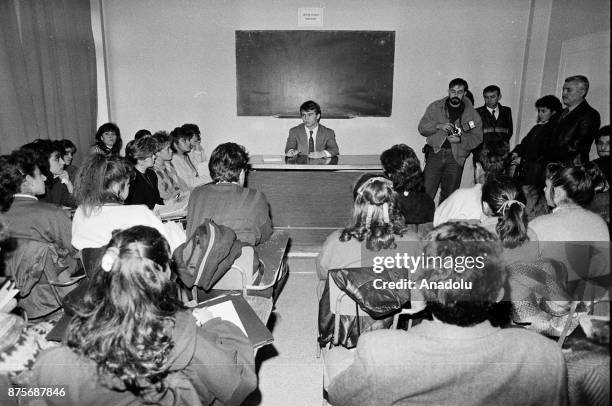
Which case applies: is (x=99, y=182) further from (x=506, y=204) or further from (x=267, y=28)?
(x=267, y=28)

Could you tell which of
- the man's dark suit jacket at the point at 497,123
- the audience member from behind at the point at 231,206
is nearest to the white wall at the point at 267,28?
the man's dark suit jacket at the point at 497,123

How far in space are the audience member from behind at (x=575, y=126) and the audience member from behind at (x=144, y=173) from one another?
3616 mm

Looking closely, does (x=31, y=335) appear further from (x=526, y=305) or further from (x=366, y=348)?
(x=526, y=305)

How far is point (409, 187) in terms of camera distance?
279 cm

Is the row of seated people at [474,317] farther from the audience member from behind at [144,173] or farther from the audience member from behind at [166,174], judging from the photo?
the audience member from behind at [166,174]

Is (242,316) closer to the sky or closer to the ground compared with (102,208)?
closer to the ground

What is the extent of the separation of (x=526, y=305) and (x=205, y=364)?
58.3 inches

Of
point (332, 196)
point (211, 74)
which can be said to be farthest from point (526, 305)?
point (211, 74)

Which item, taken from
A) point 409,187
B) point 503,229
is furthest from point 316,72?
point 503,229

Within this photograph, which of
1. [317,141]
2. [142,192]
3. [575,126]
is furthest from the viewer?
[317,141]

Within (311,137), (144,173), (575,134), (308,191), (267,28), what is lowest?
(308,191)

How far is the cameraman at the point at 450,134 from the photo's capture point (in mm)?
4668

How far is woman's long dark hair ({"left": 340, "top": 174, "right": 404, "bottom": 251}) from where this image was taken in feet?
6.35

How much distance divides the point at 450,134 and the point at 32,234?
398 centimetres
